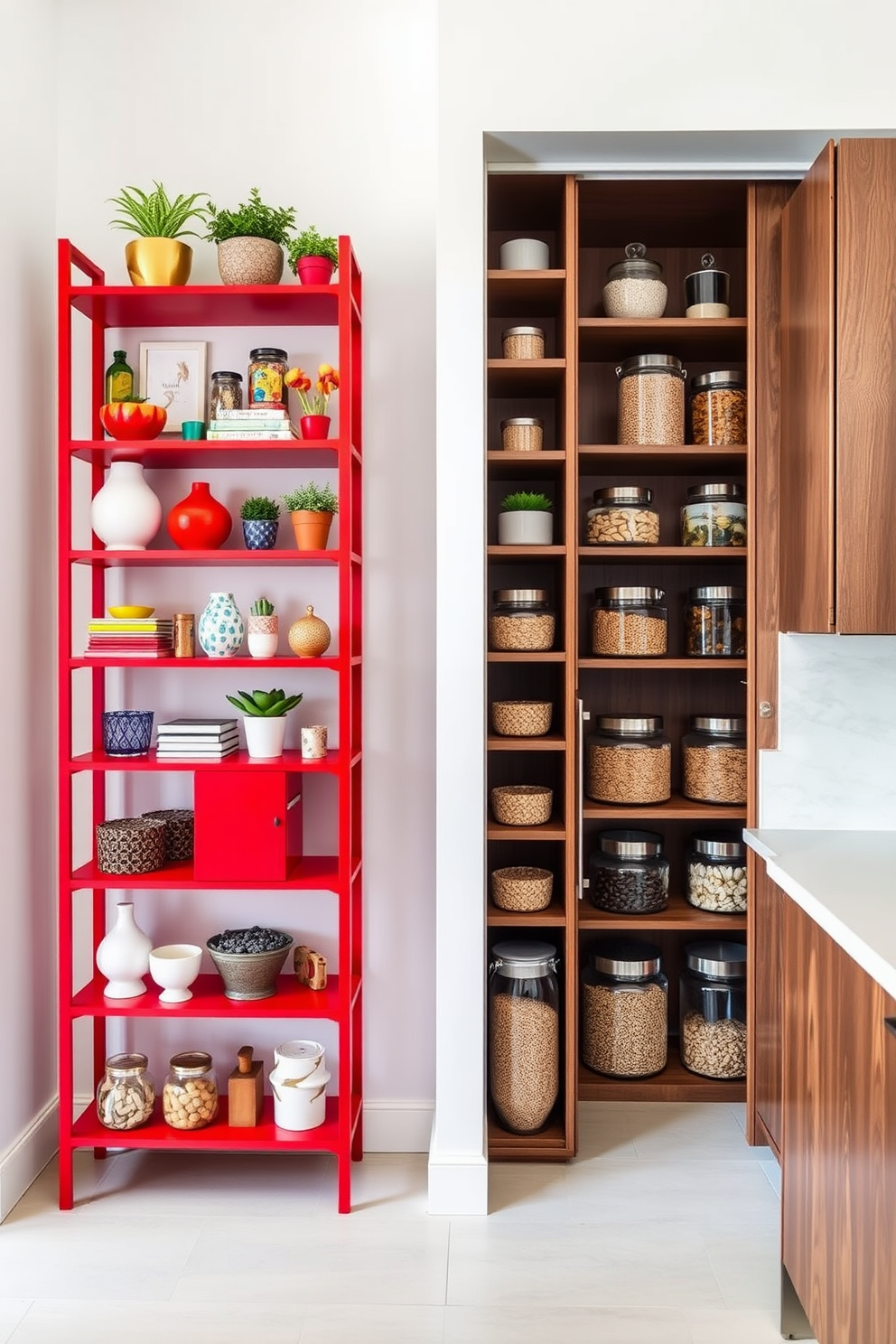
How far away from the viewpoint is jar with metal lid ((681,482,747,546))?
2570mm

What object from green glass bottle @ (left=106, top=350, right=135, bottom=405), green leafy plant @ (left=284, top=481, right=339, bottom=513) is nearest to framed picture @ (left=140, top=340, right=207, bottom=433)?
green glass bottle @ (left=106, top=350, right=135, bottom=405)

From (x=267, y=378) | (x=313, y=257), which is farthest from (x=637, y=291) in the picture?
(x=267, y=378)

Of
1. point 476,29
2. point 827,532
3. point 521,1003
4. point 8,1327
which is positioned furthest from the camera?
point 521,1003

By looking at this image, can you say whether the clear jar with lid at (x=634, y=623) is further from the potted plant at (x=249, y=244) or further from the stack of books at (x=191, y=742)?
the potted plant at (x=249, y=244)

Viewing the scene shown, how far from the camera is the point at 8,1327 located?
1.90 metres

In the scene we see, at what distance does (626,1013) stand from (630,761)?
2.27 feet

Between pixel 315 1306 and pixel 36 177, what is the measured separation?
2.61 meters

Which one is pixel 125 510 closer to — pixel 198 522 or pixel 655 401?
pixel 198 522

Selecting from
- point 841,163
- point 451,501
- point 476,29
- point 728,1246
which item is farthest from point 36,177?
point 728,1246

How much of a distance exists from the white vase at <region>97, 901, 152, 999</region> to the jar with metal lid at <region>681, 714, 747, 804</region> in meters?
1.45

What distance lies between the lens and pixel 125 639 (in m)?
2.33

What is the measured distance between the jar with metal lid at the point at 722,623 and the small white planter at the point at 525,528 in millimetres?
462

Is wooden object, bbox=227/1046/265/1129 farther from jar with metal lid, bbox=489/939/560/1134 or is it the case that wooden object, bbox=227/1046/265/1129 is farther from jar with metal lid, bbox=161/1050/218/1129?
jar with metal lid, bbox=489/939/560/1134

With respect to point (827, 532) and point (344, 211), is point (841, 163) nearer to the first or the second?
point (827, 532)
